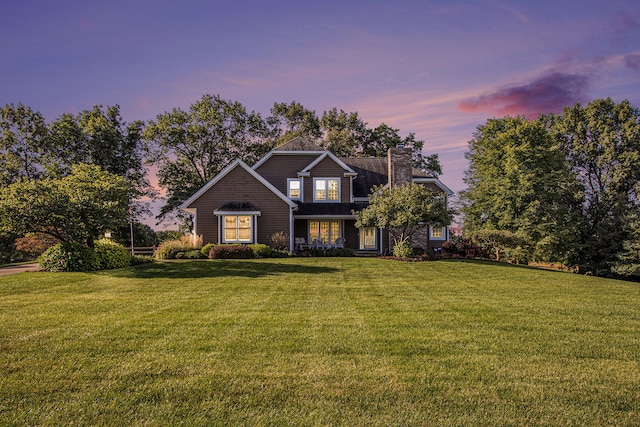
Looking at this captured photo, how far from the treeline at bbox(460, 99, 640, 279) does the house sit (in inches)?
158

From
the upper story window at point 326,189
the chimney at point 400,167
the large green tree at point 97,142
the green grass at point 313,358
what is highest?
the large green tree at point 97,142

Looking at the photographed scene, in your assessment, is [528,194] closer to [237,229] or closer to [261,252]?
[261,252]

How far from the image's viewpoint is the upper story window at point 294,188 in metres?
28.1

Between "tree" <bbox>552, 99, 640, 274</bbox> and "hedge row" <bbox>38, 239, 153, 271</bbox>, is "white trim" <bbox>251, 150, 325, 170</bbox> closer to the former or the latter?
"hedge row" <bbox>38, 239, 153, 271</bbox>

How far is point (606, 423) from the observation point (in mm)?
4027

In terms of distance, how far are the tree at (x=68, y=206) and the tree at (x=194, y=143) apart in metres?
20.6

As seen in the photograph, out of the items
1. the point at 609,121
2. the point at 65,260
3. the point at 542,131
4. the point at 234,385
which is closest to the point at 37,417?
the point at 234,385

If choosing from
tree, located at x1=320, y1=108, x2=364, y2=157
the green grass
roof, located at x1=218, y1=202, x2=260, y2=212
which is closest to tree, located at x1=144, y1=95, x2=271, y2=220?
tree, located at x1=320, y1=108, x2=364, y2=157

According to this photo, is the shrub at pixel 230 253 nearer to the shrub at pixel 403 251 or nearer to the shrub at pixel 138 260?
the shrub at pixel 138 260

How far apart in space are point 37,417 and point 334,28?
14.2 m

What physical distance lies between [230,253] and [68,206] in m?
7.89

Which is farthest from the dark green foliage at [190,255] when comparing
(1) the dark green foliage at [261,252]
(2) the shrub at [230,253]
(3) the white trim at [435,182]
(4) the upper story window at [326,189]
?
(3) the white trim at [435,182]

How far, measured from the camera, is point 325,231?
1091 inches

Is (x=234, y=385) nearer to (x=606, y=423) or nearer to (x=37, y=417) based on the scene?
(x=37, y=417)
